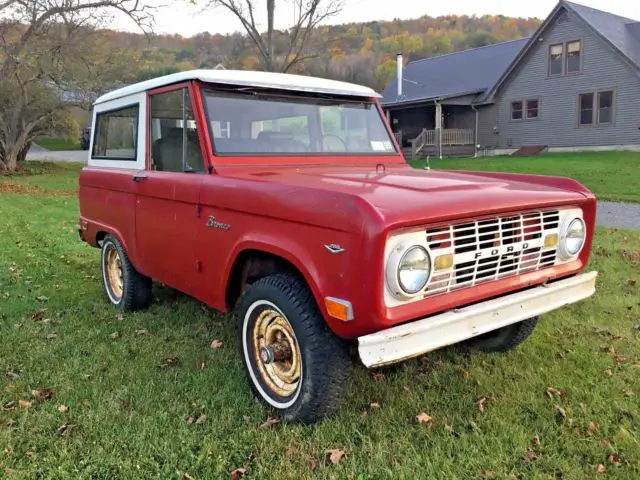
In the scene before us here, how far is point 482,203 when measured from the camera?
2.84 m

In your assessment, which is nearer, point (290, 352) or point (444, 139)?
point (290, 352)

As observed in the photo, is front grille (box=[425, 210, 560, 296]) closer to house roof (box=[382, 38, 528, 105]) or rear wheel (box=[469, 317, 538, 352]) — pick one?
rear wheel (box=[469, 317, 538, 352])

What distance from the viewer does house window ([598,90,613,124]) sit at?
23344 mm

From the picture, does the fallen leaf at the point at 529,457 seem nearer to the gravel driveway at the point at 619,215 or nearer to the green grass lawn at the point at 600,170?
the gravel driveway at the point at 619,215

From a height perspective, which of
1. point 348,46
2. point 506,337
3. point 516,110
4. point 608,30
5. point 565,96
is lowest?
point 506,337

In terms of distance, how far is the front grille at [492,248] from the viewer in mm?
2734

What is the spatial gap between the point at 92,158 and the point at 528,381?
4383 millimetres

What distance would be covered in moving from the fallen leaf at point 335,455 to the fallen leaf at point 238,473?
1.41 feet

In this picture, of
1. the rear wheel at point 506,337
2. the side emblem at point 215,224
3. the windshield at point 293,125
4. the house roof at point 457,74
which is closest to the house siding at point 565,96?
the house roof at point 457,74

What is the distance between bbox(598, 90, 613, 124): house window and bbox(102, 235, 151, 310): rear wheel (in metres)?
23.4

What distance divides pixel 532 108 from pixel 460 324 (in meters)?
25.9

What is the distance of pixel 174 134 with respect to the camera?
3.98 metres

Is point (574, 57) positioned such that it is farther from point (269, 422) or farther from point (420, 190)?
point (269, 422)

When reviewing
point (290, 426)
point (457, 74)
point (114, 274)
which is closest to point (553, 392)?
point (290, 426)
